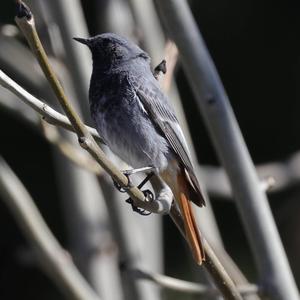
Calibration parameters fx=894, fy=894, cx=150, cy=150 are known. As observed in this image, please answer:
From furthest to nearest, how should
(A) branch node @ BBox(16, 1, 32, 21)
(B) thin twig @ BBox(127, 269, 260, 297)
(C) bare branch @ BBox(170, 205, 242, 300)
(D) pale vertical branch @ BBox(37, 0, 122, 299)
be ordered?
(D) pale vertical branch @ BBox(37, 0, 122, 299) < (B) thin twig @ BBox(127, 269, 260, 297) < (C) bare branch @ BBox(170, 205, 242, 300) < (A) branch node @ BBox(16, 1, 32, 21)

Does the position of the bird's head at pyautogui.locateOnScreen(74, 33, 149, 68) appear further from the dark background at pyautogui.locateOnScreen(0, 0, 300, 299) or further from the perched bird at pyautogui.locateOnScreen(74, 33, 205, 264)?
the dark background at pyautogui.locateOnScreen(0, 0, 300, 299)

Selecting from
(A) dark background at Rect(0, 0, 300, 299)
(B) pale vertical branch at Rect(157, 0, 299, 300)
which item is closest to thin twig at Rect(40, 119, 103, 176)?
(B) pale vertical branch at Rect(157, 0, 299, 300)

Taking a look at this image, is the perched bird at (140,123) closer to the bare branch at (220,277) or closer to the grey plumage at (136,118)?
the grey plumage at (136,118)

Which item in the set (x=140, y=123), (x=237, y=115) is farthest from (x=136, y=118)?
(x=237, y=115)

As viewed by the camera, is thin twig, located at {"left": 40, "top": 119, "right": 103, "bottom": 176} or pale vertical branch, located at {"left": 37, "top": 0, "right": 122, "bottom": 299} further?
pale vertical branch, located at {"left": 37, "top": 0, "right": 122, "bottom": 299}

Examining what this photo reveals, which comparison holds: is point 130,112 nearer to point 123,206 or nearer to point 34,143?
point 123,206

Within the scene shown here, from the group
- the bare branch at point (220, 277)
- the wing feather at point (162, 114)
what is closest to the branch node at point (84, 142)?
the bare branch at point (220, 277)
